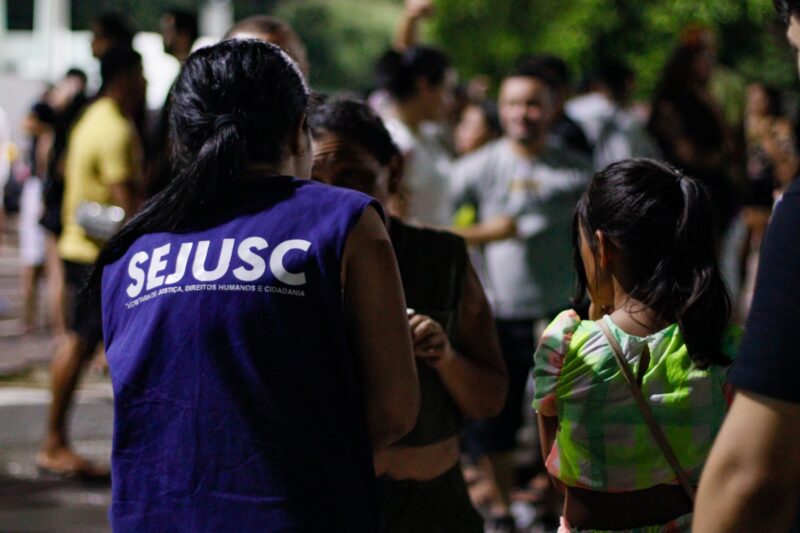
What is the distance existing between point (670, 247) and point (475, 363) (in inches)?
26.7

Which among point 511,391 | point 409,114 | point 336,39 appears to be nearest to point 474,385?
point 511,391

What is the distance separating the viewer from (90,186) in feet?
22.5

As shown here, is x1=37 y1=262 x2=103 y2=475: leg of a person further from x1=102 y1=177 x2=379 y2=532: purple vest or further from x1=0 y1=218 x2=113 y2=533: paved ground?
x1=102 y1=177 x2=379 y2=532: purple vest

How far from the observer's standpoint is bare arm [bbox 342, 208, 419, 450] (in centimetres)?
245

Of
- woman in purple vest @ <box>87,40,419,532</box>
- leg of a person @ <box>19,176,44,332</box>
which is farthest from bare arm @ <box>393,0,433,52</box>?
leg of a person @ <box>19,176,44,332</box>

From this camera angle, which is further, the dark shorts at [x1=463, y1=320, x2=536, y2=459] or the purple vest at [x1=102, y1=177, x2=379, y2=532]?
the dark shorts at [x1=463, y1=320, x2=536, y2=459]

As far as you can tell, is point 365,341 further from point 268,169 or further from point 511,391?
point 511,391

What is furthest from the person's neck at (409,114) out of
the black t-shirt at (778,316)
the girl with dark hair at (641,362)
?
the black t-shirt at (778,316)

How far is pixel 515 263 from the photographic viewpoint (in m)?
6.10

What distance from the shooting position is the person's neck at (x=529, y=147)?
6137 millimetres

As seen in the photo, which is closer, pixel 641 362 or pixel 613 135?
pixel 641 362

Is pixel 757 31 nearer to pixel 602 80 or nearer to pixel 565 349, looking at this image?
pixel 602 80

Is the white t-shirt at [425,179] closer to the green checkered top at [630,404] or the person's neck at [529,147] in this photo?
the person's neck at [529,147]

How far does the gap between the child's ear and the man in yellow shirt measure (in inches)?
163
